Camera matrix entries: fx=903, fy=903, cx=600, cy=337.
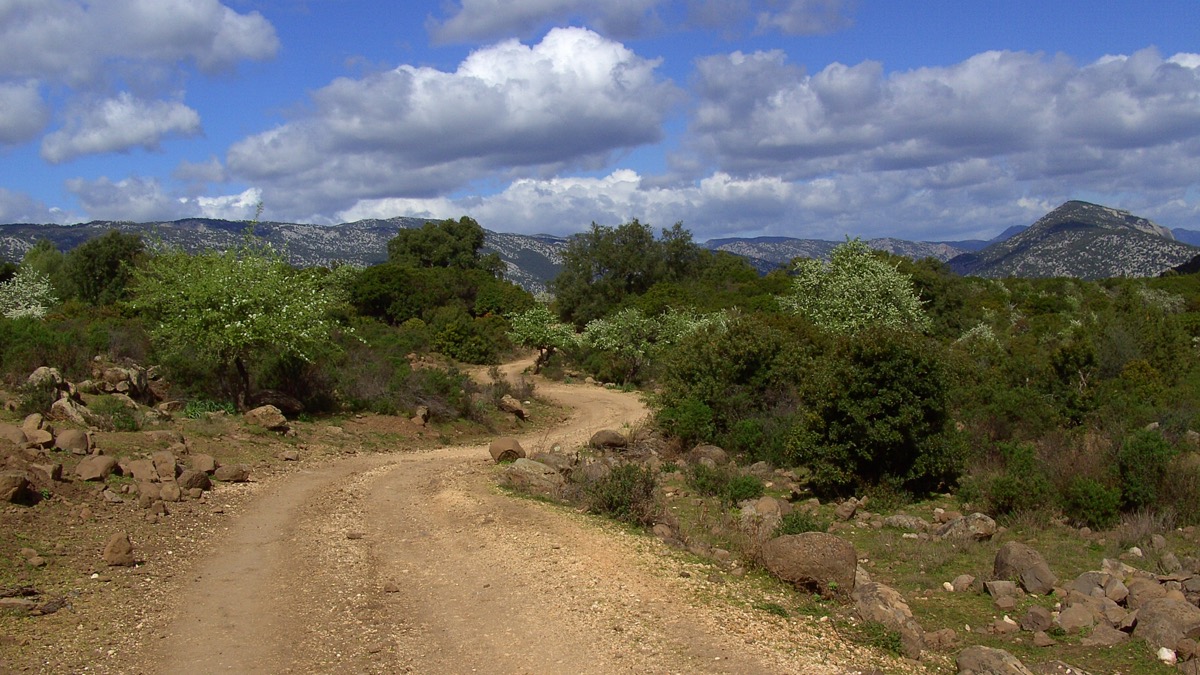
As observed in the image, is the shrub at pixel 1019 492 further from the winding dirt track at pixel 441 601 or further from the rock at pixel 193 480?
the rock at pixel 193 480

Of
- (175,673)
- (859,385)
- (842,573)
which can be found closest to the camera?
(175,673)

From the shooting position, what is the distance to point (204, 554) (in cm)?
956

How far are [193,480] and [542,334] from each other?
2460cm

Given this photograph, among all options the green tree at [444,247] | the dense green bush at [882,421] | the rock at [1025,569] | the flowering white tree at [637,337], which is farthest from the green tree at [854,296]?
the green tree at [444,247]

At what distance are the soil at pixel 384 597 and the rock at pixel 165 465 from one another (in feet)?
2.02

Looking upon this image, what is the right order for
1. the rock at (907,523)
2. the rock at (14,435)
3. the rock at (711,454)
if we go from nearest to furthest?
1. the rock at (14,435)
2. the rock at (907,523)
3. the rock at (711,454)

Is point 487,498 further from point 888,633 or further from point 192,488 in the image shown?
point 888,633

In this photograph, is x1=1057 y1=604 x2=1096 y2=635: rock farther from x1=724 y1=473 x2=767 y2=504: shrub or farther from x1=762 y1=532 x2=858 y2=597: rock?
x1=724 y1=473 x2=767 y2=504: shrub

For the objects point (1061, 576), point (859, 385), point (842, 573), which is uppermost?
point (859, 385)

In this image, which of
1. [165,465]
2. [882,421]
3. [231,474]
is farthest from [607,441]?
[165,465]

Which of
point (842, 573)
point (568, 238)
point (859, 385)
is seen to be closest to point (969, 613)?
point (842, 573)

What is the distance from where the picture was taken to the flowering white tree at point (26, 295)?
Result: 36969 millimetres

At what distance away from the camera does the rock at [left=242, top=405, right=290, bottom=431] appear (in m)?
17.2

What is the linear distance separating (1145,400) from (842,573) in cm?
1216
